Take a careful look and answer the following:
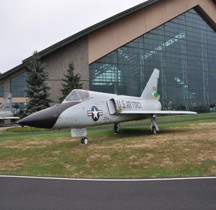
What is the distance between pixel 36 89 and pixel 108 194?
26.7m

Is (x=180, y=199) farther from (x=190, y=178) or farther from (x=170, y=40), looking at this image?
(x=170, y=40)

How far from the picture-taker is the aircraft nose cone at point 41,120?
1012cm

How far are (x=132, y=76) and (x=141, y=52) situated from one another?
501cm

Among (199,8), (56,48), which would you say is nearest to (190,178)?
(56,48)

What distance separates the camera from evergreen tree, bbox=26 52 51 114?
3008 cm

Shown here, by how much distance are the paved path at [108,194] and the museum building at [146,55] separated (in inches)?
1228

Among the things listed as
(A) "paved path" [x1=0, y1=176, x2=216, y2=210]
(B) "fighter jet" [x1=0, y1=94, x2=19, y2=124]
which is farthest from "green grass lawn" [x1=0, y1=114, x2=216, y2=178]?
(B) "fighter jet" [x1=0, y1=94, x2=19, y2=124]

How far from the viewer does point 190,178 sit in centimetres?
644

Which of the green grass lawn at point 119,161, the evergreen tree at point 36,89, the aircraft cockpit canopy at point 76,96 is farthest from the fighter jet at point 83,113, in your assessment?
the evergreen tree at point 36,89

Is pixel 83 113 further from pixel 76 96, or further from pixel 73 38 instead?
pixel 73 38

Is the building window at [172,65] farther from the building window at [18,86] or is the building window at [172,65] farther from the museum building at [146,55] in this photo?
the building window at [18,86]

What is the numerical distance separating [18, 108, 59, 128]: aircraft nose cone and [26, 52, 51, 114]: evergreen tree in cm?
1997

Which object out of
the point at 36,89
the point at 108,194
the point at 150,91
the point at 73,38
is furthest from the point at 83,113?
the point at 73,38

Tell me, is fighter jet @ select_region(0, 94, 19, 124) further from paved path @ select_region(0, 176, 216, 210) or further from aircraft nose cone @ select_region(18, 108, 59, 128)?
paved path @ select_region(0, 176, 216, 210)
